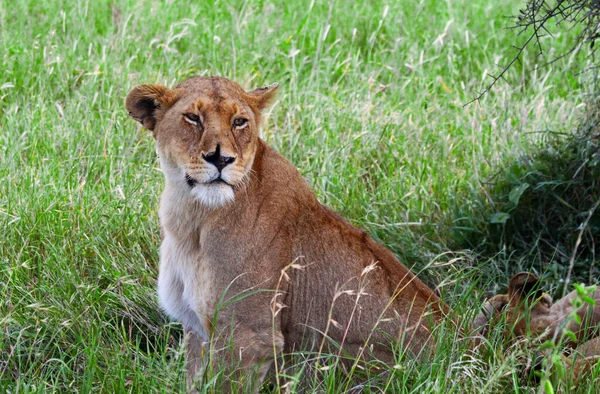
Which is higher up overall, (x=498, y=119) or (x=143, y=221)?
(x=498, y=119)

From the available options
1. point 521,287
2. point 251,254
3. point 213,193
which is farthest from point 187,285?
point 521,287

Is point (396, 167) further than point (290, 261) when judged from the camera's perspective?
Yes

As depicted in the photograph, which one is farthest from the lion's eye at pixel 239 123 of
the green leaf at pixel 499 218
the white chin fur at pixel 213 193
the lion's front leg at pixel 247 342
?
the green leaf at pixel 499 218

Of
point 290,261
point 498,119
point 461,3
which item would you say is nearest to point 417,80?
point 498,119

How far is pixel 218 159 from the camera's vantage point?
3596 mm

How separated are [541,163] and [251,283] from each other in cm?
243

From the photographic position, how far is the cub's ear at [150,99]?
12.5 feet

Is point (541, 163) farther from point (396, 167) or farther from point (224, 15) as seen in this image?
point (224, 15)

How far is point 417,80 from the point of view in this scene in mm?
6988

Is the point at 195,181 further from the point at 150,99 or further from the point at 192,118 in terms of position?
the point at 150,99

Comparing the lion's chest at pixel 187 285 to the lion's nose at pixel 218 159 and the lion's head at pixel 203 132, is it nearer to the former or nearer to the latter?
the lion's head at pixel 203 132

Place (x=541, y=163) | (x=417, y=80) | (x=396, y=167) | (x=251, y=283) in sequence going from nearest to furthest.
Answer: (x=251, y=283) < (x=541, y=163) < (x=396, y=167) < (x=417, y=80)

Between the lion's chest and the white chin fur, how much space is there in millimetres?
235

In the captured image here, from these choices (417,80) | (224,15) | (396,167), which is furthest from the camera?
(224,15)
